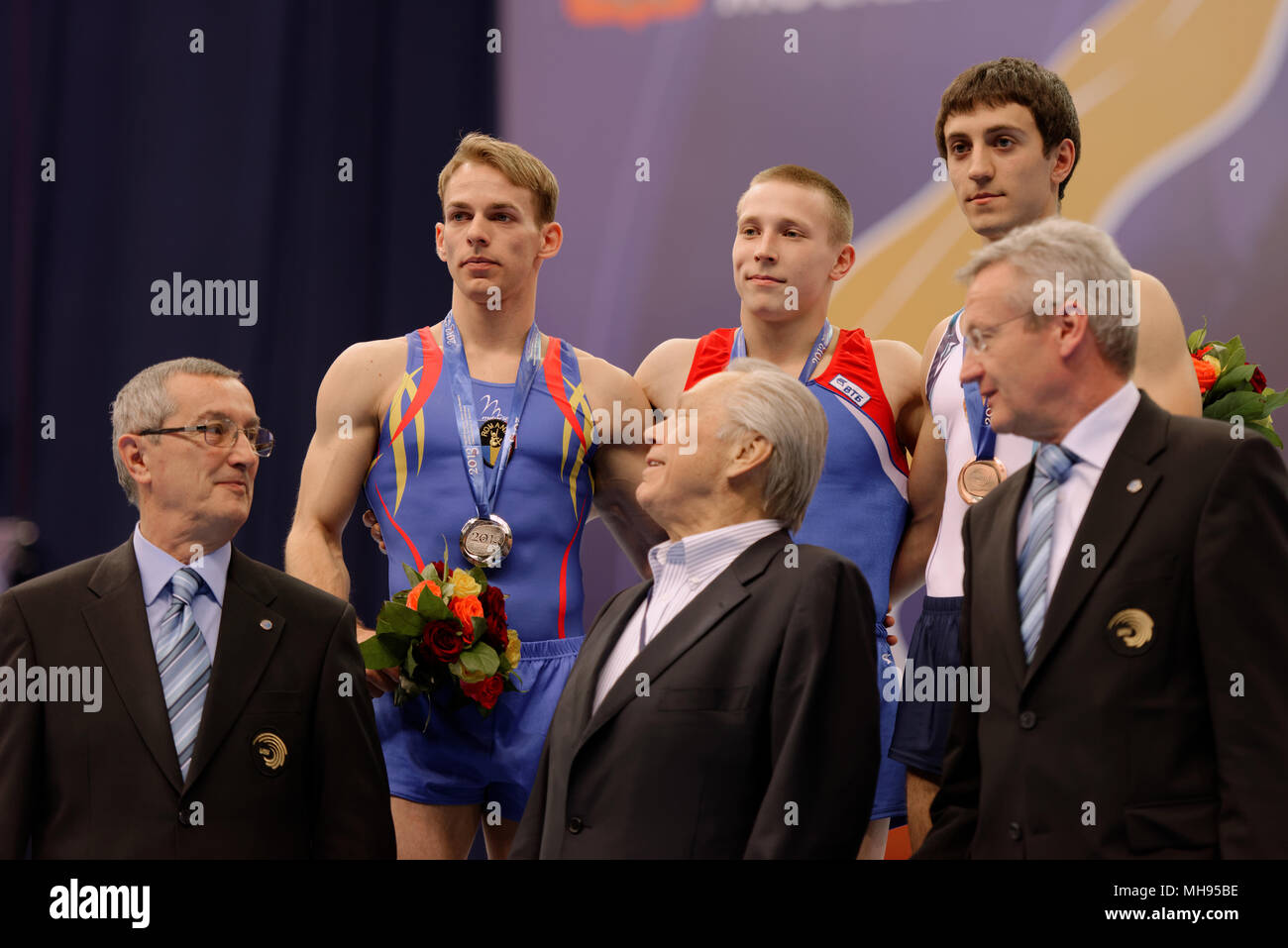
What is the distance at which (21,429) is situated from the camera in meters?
4.76

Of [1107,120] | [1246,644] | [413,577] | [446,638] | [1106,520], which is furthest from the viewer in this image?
[1107,120]

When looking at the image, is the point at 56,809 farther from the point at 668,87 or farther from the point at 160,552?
the point at 668,87

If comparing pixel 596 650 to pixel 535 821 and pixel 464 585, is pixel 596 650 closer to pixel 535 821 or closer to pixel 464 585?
pixel 535 821


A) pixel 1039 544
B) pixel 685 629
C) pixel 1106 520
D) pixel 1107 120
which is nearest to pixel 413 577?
pixel 685 629

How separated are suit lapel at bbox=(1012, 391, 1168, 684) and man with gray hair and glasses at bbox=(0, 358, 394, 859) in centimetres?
124

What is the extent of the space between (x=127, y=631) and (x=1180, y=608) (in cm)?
173

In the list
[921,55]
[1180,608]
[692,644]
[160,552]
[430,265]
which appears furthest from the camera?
[430,265]

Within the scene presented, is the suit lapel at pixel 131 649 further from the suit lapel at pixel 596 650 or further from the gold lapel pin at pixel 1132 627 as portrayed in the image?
the gold lapel pin at pixel 1132 627

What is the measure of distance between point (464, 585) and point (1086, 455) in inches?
55.1

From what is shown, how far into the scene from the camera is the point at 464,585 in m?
3.03

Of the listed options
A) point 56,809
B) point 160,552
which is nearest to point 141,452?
point 160,552

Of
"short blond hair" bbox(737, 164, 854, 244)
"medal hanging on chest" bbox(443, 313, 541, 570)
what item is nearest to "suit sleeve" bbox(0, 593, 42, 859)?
"medal hanging on chest" bbox(443, 313, 541, 570)

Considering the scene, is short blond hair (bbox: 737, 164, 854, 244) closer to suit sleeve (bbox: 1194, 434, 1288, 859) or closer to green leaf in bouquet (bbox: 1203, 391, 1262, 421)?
green leaf in bouquet (bbox: 1203, 391, 1262, 421)

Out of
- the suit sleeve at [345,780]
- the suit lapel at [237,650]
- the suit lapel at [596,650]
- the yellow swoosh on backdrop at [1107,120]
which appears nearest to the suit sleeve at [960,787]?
the suit lapel at [596,650]
